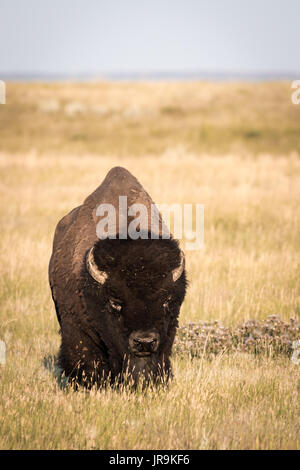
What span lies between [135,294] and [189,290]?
468cm

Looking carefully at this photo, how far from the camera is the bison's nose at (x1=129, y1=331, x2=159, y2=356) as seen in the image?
4.80 metres

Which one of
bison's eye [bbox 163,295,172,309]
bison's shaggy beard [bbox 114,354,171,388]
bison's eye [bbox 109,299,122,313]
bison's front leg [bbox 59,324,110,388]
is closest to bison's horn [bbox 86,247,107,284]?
bison's eye [bbox 109,299,122,313]

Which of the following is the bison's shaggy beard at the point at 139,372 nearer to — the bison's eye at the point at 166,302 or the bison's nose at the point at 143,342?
the bison's nose at the point at 143,342

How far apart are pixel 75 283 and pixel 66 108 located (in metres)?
46.5

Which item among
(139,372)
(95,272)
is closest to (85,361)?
(139,372)

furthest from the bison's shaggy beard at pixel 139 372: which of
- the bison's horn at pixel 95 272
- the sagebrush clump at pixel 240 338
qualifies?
the sagebrush clump at pixel 240 338

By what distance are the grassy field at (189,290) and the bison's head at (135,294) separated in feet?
1.24

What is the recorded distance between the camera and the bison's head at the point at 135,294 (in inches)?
194

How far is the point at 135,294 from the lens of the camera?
16.3 feet

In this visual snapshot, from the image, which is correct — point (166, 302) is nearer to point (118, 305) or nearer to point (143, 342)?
point (118, 305)

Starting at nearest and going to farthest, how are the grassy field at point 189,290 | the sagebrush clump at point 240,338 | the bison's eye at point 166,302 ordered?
1. the grassy field at point 189,290
2. the bison's eye at point 166,302
3. the sagebrush clump at point 240,338

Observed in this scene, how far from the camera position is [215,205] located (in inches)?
645

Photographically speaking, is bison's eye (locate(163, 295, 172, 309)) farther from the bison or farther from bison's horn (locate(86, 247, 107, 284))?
bison's horn (locate(86, 247, 107, 284))
